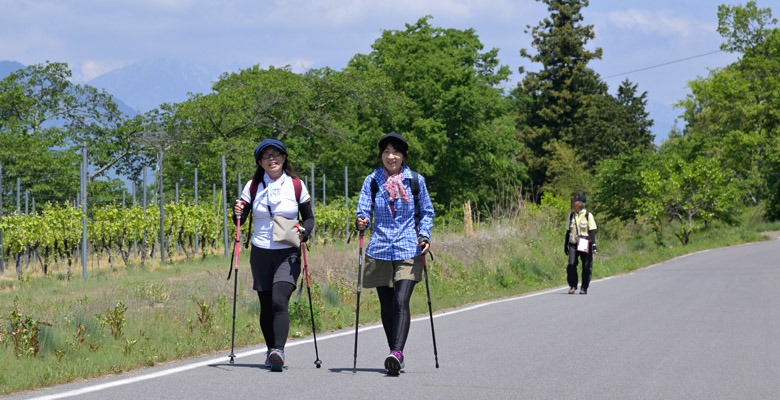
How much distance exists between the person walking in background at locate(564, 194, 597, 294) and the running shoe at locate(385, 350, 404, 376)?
9.83 meters

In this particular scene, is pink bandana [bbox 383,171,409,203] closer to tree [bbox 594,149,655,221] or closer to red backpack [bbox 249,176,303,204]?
red backpack [bbox 249,176,303,204]

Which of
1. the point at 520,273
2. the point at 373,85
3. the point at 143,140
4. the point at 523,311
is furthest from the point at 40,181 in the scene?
the point at 523,311

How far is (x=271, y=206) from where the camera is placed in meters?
7.38

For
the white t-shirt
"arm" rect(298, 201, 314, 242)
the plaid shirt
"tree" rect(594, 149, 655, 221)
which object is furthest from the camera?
"tree" rect(594, 149, 655, 221)

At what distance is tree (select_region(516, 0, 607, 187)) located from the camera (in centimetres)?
6538

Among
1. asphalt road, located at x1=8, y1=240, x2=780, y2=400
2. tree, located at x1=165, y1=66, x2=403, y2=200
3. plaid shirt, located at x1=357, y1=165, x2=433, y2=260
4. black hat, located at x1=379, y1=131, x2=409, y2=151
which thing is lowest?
asphalt road, located at x1=8, y1=240, x2=780, y2=400

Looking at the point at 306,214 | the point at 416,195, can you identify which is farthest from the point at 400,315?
the point at 306,214

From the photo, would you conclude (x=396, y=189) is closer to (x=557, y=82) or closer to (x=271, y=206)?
(x=271, y=206)

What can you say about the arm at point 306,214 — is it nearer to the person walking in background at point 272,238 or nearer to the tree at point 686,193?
the person walking in background at point 272,238

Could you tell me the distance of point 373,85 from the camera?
145 feet

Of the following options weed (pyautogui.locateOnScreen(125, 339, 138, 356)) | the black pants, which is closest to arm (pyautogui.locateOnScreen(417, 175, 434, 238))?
weed (pyautogui.locateOnScreen(125, 339, 138, 356))

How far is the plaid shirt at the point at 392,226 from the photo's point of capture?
7.11 metres

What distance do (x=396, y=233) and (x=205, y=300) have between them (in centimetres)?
546

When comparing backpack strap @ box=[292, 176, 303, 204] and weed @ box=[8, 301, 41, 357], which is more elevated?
backpack strap @ box=[292, 176, 303, 204]
